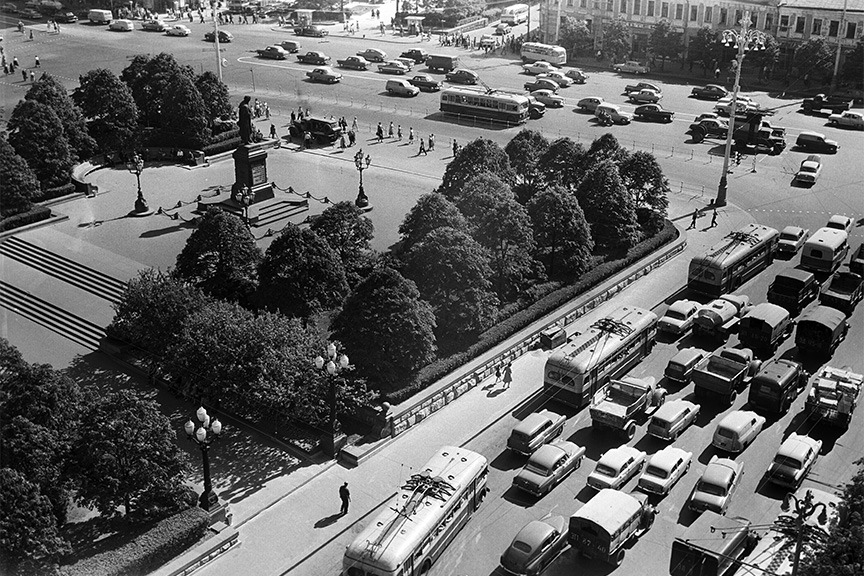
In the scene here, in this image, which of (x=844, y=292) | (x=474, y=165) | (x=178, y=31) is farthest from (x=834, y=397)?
(x=178, y=31)

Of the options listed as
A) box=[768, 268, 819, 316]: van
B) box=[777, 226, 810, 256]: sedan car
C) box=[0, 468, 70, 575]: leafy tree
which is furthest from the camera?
box=[777, 226, 810, 256]: sedan car

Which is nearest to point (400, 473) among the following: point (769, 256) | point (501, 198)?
point (501, 198)

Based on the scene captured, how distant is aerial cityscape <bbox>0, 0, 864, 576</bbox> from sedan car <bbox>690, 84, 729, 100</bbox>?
6.79 meters

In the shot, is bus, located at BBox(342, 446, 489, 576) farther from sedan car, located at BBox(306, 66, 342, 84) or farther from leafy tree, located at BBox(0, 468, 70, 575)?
sedan car, located at BBox(306, 66, 342, 84)

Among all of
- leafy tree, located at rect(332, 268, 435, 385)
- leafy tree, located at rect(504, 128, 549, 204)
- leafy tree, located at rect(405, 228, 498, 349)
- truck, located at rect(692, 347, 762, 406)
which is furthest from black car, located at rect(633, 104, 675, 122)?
leafy tree, located at rect(332, 268, 435, 385)

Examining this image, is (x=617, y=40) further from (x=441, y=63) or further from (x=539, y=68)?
(x=441, y=63)

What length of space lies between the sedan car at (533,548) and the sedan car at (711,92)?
6509cm

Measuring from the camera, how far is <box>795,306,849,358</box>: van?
136 ft

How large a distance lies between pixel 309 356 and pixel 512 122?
4621 centimetres

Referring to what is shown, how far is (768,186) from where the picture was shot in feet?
210

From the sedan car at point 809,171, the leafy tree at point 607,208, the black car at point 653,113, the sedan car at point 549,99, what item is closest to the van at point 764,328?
the leafy tree at point 607,208

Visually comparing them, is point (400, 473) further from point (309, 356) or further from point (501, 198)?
point (501, 198)

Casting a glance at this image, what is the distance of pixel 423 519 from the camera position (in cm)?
2830

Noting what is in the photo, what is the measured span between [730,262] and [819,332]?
6699mm
